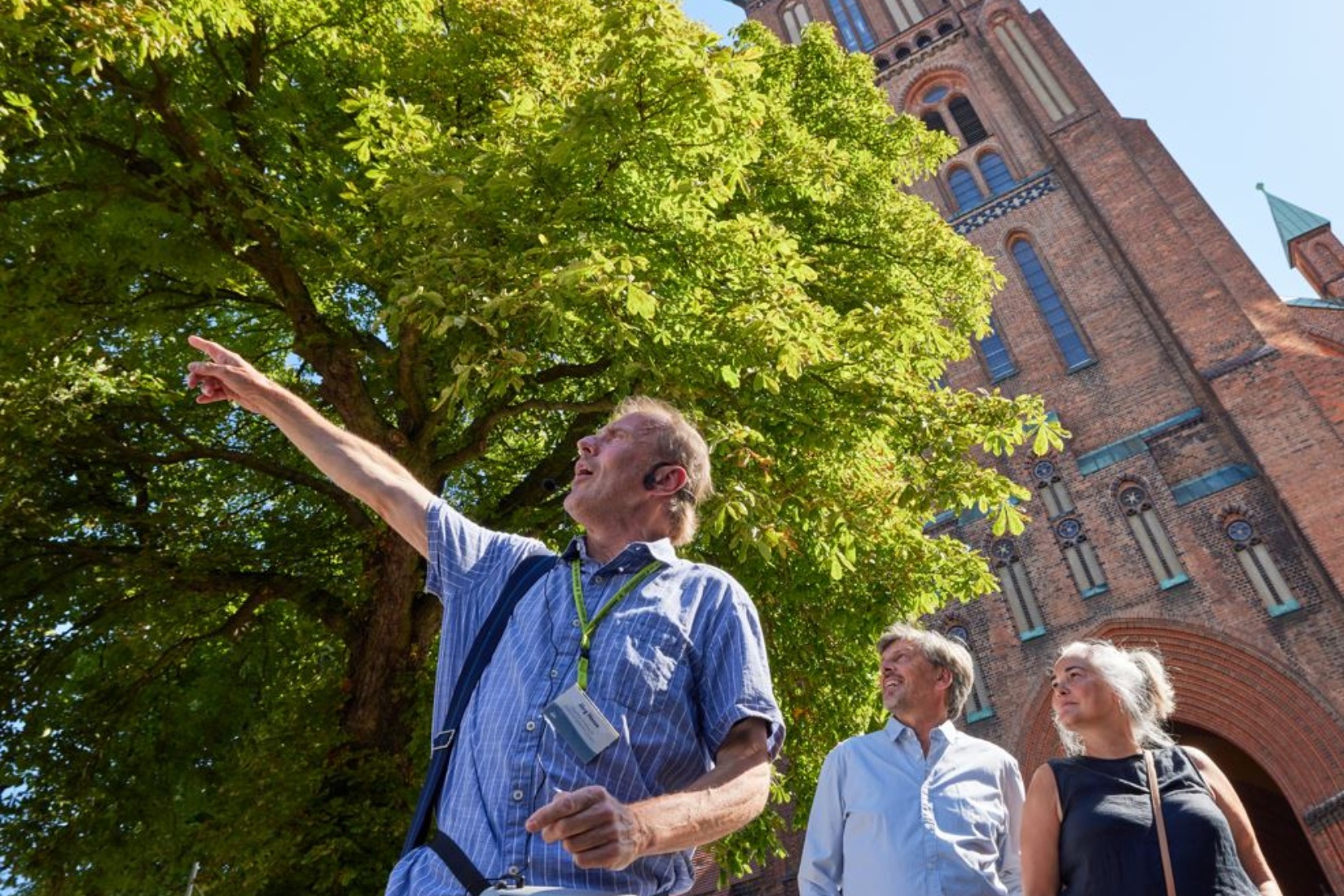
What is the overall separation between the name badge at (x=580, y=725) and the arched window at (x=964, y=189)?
18.9 m

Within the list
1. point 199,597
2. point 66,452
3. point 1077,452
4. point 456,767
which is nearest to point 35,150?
point 66,452

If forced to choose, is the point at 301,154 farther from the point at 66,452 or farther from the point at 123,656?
the point at 123,656

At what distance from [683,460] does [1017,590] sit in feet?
43.9

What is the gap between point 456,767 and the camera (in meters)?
1.44

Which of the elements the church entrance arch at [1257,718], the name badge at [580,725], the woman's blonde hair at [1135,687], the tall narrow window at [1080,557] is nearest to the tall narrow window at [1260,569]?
the church entrance arch at [1257,718]

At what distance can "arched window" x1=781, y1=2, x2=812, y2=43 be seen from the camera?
977 inches

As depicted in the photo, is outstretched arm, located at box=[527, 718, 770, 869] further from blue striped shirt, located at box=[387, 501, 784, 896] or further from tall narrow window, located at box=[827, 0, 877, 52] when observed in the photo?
tall narrow window, located at box=[827, 0, 877, 52]

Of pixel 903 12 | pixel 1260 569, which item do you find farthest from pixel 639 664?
pixel 903 12

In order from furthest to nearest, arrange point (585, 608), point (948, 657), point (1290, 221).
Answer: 1. point (1290, 221)
2. point (948, 657)
3. point (585, 608)

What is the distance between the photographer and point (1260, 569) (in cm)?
1225

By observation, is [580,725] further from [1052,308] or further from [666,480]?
[1052,308]

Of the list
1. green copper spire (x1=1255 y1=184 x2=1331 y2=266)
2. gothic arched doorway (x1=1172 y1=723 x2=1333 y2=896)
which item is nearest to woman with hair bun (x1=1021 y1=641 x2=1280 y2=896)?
gothic arched doorway (x1=1172 y1=723 x2=1333 y2=896)

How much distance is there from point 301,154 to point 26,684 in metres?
4.76

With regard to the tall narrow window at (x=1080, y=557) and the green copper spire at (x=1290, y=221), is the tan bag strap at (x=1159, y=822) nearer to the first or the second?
the tall narrow window at (x=1080, y=557)
